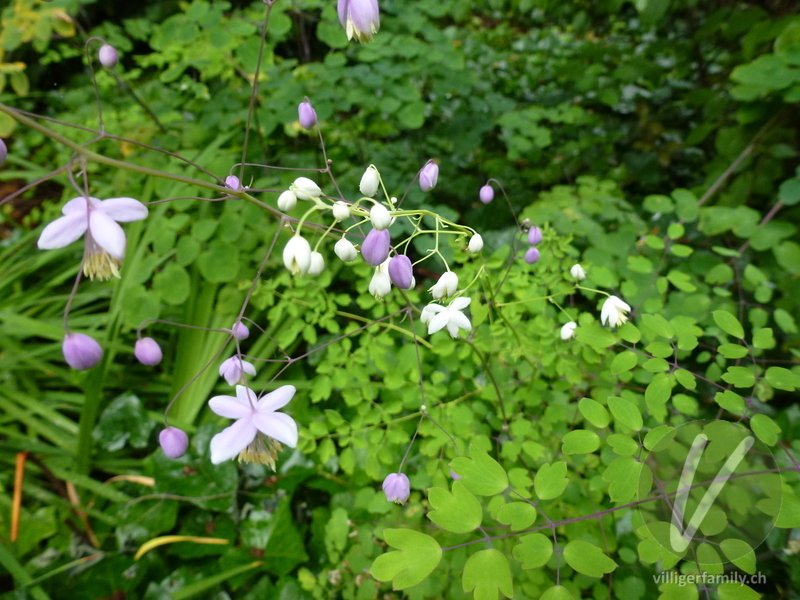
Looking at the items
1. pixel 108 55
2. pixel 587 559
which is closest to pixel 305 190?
pixel 587 559

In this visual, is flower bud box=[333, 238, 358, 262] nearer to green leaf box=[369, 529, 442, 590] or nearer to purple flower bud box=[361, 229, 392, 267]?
purple flower bud box=[361, 229, 392, 267]

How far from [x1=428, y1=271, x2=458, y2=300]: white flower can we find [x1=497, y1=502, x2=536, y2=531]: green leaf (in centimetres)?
44

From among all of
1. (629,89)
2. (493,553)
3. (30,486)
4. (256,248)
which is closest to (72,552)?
(30,486)

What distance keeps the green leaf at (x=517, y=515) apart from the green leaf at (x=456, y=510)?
46 mm

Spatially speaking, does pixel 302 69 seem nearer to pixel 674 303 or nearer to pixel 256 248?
pixel 256 248

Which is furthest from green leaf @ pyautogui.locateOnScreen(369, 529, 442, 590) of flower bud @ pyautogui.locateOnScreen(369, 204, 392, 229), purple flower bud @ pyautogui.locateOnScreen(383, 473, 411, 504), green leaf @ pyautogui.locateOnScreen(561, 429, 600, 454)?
flower bud @ pyautogui.locateOnScreen(369, 204, 392, 229)

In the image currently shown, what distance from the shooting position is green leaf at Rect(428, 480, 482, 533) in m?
0.79

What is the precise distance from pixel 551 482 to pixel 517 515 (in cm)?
11

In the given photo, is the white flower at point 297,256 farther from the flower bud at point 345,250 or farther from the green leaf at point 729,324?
the green leaf at point 729,324

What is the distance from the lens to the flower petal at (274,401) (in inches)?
33.2

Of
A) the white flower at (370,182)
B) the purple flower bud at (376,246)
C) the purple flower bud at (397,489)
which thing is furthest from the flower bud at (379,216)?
the purple flower bud at (397,489)

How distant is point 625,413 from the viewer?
2.93 ft

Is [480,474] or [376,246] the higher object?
[376,246]

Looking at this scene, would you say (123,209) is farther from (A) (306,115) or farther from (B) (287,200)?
(A) (306,115)
